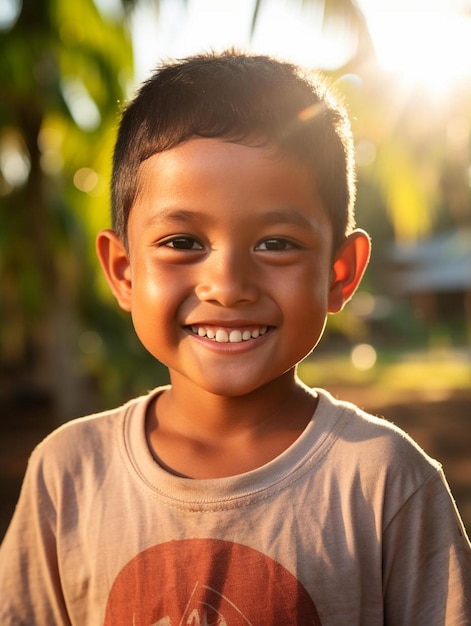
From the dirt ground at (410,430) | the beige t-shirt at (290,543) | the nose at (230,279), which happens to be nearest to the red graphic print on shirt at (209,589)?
the beige t-shirt at (290,543)

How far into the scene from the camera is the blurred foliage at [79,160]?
790 centimetres

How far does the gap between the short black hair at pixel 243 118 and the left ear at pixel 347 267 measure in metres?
0.03

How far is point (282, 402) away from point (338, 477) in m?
0.21

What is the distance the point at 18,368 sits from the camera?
1467 centimetres

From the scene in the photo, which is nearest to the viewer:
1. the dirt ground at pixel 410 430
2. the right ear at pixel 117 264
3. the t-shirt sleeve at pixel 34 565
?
the t-shirt sleeve at pixel 34 565

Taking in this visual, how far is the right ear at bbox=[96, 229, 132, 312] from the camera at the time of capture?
1.77 metres

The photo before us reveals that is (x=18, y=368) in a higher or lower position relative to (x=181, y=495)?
lower

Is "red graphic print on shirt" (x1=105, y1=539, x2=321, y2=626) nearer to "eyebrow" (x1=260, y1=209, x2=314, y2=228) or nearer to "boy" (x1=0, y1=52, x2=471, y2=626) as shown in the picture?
"boy" (x1=0, y1=52, x2=471, y2=626)

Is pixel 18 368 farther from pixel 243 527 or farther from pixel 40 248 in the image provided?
pixel 243 527

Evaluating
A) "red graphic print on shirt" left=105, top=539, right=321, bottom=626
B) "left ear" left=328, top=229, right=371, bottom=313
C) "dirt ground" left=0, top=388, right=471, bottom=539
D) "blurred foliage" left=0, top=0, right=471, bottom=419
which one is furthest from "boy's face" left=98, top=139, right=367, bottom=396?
"blurred foliage" left=0, top=0, right=471, bottom=419

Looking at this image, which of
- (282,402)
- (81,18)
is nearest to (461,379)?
(81,18)

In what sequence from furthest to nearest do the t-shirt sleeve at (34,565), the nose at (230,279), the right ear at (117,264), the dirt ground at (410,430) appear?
the dirt ground at (410,430) < the right ear at (117,264) < the t-shirt sleeve at (34,565) < the nose at (230,279)

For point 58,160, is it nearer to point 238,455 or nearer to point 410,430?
point 410,430

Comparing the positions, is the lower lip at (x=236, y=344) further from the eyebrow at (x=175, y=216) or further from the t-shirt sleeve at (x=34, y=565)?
the t-shirt sleeve at (x=34, y=565)
